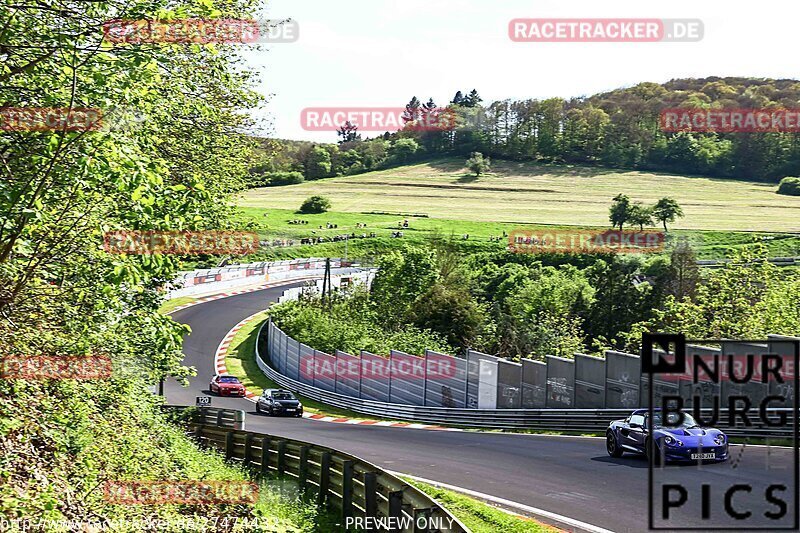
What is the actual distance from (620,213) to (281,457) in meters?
86.0

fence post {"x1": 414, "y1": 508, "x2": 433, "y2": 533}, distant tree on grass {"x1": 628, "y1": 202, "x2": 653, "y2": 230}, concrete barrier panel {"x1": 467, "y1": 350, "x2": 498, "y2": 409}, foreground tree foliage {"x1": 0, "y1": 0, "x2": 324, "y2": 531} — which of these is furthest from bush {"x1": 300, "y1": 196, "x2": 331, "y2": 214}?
fence post {"x1": 414, "y1": 508, "x2": 433, "y2": 533}

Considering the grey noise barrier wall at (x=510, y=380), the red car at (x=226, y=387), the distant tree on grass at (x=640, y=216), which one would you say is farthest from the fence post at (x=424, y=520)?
the distant tree on grass at (x=640, y=216)

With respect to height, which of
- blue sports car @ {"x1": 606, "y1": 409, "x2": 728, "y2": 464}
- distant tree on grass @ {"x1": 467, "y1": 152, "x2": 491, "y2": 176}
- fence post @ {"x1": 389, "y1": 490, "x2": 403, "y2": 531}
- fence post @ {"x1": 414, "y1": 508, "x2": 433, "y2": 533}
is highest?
distant tree on grass @ {"x1": 467, "y1": 152, "x2": 491, "y2": 176}

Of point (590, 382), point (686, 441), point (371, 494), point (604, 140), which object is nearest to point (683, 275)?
point (590, 382)

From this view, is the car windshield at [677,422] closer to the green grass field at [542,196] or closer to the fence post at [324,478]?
the fence post at [324,478]

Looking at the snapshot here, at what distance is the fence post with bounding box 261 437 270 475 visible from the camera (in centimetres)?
1922

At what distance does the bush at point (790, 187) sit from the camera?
110500 millimetres

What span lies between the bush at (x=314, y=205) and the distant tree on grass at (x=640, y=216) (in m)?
39.6

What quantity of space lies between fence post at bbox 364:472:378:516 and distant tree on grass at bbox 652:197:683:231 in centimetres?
9149

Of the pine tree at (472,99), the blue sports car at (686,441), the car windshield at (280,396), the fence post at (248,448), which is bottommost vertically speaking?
the car windshield at (280,396)

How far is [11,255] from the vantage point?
10.2m

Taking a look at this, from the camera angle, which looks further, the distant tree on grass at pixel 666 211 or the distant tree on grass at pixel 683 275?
the distant tree on grass at pixel 666 211

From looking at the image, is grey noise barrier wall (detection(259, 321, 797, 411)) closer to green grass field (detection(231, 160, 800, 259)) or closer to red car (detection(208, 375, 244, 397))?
red car (detection(208, 375, 244, 397))

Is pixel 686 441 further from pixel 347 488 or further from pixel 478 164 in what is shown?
pixel 478 164
